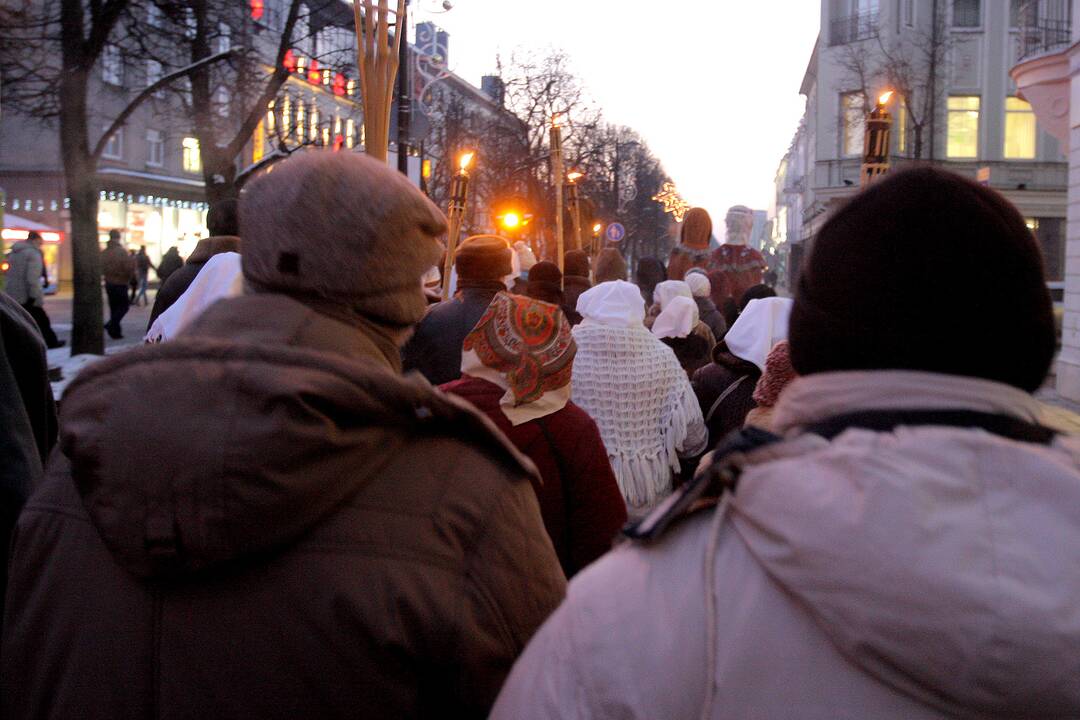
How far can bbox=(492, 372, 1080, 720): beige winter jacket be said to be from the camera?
43.1 inches

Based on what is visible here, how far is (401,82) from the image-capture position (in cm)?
1388

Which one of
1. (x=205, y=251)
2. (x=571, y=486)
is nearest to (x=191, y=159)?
(x=205, y=251)

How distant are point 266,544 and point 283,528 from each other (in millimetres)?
32

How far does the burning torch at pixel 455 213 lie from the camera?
8.16 meters

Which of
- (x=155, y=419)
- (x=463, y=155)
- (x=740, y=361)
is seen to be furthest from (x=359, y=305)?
(x=463, y=155)

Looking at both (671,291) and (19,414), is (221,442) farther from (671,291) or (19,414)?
(671,291)

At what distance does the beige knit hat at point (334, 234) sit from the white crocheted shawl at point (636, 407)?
3503 millimetres

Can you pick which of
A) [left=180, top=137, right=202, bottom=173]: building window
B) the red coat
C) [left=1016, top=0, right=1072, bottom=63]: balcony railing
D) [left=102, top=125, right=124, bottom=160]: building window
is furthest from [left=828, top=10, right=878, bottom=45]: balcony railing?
the red coat

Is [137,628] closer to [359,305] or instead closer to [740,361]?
[359,305]

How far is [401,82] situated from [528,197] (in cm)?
2942

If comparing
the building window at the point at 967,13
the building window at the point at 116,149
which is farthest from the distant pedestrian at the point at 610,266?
the building window at the point at 116,149

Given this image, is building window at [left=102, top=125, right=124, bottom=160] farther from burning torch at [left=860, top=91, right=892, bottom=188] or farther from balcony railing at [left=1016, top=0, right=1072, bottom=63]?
burning torch at [left=860, top=91, right=892, bottom=188]

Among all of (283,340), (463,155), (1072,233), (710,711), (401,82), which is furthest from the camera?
(1072,233)

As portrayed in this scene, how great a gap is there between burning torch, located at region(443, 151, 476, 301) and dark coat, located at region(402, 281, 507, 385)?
2.16 m
